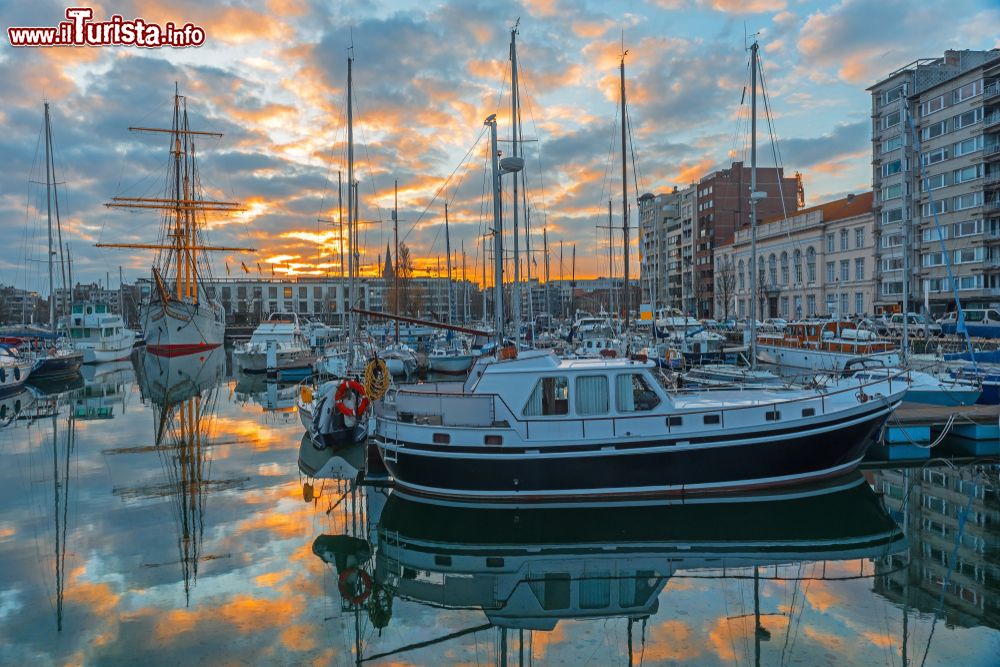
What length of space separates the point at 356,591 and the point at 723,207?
104331mm

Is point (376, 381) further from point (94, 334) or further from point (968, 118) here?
point (968, 118)

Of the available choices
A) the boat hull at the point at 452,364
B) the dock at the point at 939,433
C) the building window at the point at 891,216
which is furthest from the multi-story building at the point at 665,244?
the dock at the point at 939,433

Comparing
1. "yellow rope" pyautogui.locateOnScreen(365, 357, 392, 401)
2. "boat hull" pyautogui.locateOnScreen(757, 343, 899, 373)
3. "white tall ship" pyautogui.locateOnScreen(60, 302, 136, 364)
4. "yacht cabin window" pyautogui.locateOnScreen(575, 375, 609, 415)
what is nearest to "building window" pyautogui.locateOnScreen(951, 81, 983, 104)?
"boat hull" pyautogui.locateOnScreen(757, 343, 899, 373)

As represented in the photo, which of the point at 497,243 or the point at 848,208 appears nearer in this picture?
the point at 497,243

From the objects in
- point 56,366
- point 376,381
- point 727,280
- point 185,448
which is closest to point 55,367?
point 56,366

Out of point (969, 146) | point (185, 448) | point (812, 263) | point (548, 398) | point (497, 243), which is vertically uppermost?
point (969, 146)

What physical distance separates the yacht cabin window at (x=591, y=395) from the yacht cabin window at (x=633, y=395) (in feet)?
1.04

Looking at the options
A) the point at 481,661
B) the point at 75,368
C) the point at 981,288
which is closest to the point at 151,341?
the point at 75,368

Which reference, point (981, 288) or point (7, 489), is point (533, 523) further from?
point (981, 288)

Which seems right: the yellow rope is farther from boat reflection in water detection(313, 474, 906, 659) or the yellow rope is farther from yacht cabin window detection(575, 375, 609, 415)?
yacht cabin window detection(575, 375, 609, 415)

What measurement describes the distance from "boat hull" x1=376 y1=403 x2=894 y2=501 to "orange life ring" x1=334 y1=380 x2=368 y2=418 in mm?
4102

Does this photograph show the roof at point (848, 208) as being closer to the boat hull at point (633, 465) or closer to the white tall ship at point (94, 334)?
the boat hull at point (633, 465)

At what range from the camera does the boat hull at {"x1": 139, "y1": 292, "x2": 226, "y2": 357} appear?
56.7 meters

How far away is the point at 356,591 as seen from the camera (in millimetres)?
10984
